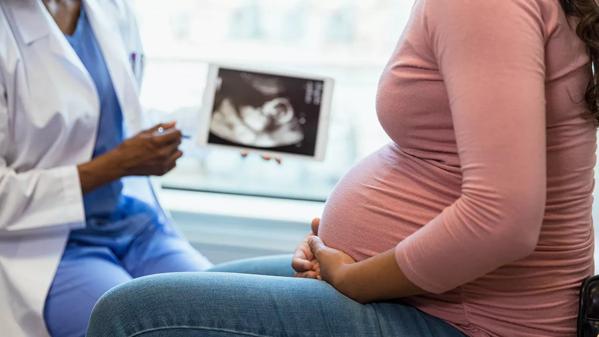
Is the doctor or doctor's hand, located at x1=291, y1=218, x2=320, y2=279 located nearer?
doctor's hand, located at x1=291, y1=218, x2=320, y2=279

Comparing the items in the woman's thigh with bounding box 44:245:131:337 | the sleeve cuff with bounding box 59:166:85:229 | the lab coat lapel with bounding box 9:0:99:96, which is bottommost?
the woman's thigh with bounding box 44:245:131:337

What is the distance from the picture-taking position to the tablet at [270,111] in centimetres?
147

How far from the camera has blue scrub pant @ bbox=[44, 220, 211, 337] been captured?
126 cm

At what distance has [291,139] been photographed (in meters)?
1.49

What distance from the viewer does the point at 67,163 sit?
1.37m

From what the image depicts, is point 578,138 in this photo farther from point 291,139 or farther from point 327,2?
point 327,2

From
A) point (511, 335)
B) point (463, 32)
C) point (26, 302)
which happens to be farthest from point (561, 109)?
point (26, 302)

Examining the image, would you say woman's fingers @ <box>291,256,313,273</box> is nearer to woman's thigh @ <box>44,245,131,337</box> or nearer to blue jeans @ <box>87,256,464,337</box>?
blue jeans @ <box>87,256,464,337</box>

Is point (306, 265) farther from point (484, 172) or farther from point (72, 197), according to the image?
point (72, 197)

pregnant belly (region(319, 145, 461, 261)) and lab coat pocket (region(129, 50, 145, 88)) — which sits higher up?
lab coat pocket (region(129, 50, 145, 88))

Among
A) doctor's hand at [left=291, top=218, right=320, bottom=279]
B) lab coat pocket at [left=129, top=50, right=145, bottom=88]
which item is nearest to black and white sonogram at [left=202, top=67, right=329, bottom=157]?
lab coat pocket at [left=129, top=50, right=145, bottom=88]

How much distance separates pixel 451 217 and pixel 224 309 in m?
0.28

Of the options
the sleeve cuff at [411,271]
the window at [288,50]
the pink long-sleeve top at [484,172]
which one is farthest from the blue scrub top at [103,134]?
the sleeve cuff at [411,271]

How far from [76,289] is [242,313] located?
0.52 meters
